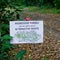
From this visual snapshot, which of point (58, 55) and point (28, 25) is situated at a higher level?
point (28, 25)

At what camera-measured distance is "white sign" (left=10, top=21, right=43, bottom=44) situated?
21.6ft

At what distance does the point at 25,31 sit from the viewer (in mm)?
6586

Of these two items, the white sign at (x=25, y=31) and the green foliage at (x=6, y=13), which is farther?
the green foliage at (x=6, y=13)

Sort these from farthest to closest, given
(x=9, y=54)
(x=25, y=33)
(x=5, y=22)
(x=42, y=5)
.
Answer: (x=42, y=5) → (x=5, y=22) → (x=9, y=54) → (x=25, y=33)

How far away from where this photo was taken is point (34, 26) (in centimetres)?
666

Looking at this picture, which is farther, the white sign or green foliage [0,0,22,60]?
green foliage [0,0,22,60]

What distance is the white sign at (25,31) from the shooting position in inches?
259

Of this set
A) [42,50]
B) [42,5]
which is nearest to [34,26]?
[42,50]

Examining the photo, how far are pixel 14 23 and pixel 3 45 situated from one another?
1.81 ft

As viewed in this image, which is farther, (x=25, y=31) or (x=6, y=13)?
(x=6, y=13)

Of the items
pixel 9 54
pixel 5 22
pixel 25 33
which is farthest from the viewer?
pixel 5 22

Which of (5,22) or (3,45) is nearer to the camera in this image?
(3,45)

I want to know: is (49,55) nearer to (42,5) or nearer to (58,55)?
(58,55)

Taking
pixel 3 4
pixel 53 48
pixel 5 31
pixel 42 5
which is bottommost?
pixel 42 5
